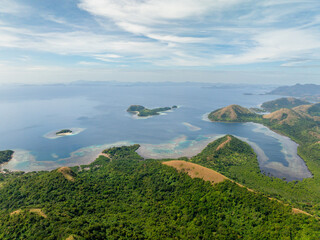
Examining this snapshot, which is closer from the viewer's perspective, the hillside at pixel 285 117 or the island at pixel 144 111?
the hillside at pixel 285 117

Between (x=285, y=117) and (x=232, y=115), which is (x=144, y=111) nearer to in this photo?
(x=232, y=115)

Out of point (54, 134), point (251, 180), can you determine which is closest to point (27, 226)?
point (251, 180)

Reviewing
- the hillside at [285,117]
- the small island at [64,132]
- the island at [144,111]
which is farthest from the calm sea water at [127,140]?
the island at [144,111]

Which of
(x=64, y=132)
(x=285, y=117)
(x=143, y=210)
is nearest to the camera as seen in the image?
(x=143, y=210)

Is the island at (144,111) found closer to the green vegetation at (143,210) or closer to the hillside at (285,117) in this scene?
the hillside at (285,117)

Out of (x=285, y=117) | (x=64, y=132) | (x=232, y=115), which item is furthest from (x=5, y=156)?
(x=285, y=117)

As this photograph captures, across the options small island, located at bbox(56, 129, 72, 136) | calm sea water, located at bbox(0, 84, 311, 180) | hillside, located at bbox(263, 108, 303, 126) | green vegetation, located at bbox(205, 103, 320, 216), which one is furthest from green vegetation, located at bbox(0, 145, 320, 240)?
hillside, located at bbox(263, 108, 303, 126)
